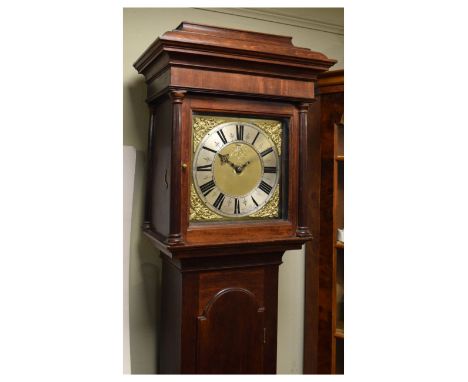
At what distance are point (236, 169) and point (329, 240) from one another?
0.72 m

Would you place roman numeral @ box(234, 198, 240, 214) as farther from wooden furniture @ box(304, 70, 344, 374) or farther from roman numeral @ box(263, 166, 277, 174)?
wooden furniture @ box(304, 70, 344, 374)

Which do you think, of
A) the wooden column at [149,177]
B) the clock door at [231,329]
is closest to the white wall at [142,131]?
the wooden column at [149,177]

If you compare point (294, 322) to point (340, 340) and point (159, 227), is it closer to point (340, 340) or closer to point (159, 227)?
point (340, 340)

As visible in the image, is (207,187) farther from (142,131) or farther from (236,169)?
(142,131)

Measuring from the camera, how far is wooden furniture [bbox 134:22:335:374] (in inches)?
49.8

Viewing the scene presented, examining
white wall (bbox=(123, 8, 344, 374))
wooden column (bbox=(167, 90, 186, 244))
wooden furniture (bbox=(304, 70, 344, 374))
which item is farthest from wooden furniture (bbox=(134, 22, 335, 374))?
wooden furniture (bbox=(304, 70, 344, 374))

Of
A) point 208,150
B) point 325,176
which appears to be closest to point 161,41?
point 208,150

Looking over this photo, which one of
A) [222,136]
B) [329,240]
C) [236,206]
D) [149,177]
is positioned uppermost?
[222,136]

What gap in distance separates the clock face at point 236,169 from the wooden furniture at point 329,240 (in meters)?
0.50

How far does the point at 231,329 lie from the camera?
142cm

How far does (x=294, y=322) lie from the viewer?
2.07 m

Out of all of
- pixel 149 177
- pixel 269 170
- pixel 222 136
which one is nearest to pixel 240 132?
pixel 222 136

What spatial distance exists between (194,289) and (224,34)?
847 mm

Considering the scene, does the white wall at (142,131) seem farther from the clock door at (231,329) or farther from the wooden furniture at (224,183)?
the clock door at (231,329)
